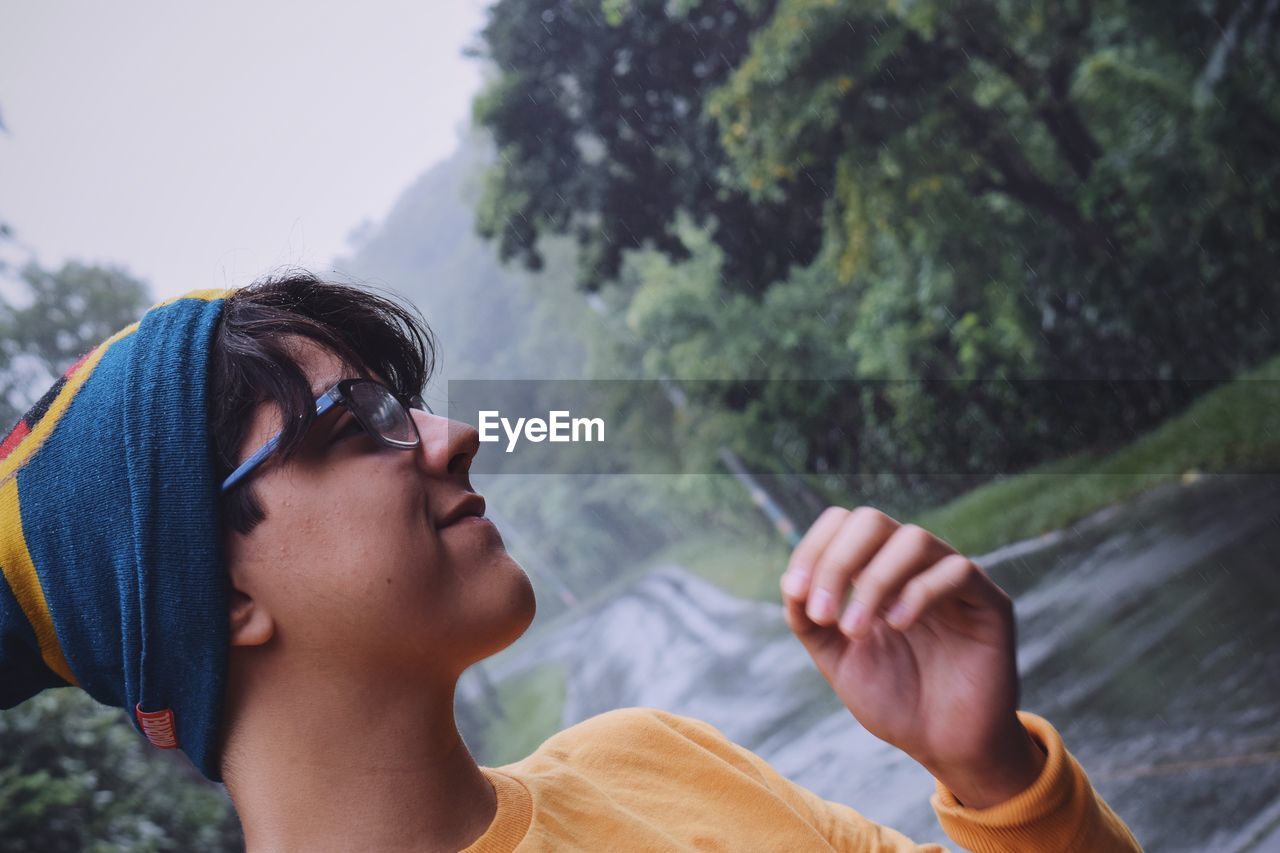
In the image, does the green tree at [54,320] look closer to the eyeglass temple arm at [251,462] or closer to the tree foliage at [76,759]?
the tree foliage at [76,759]

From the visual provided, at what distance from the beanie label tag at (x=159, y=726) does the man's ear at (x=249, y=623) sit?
0.10 meters

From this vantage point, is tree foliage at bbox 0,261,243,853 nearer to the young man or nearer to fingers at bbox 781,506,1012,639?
the young man

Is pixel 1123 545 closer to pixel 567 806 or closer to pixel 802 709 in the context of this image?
pixel 802 709

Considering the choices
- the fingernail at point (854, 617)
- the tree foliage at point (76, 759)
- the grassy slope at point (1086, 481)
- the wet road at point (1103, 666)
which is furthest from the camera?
the grassy slope at point (1086, 481)

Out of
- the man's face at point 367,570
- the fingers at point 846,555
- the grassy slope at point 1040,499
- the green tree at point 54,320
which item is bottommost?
the grassy slope at point 1040,499

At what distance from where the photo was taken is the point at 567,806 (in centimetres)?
103

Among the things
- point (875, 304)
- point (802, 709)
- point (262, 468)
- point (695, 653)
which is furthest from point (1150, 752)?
point (875, 304)

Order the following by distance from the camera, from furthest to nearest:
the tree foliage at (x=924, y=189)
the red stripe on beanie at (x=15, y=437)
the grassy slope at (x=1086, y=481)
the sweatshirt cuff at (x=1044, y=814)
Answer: the tree foliage at (x=924, y=189), the grassy slope at (x=1086, y=481), the red stripe on beanie at (x=15, y=437), the sweatshirt cuff at (x=1044, y=814)

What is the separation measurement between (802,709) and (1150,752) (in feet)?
6.36

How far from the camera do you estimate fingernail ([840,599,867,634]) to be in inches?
30.2

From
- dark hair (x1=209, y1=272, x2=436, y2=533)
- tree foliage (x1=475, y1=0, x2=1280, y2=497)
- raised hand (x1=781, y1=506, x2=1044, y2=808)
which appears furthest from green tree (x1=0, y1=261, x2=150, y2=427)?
raised hand (x1=781, y1=506, x2=1044, y2=808)

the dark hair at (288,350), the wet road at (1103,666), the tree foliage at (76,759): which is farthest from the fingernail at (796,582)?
the wet road at (1103,666)

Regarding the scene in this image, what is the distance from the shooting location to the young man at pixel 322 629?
3.06 ft

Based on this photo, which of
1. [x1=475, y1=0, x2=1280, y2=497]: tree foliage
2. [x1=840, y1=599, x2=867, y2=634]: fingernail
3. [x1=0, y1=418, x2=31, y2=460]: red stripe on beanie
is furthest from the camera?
[x1=475, y1=0, x2=1280, y2=497]: tree foliage
